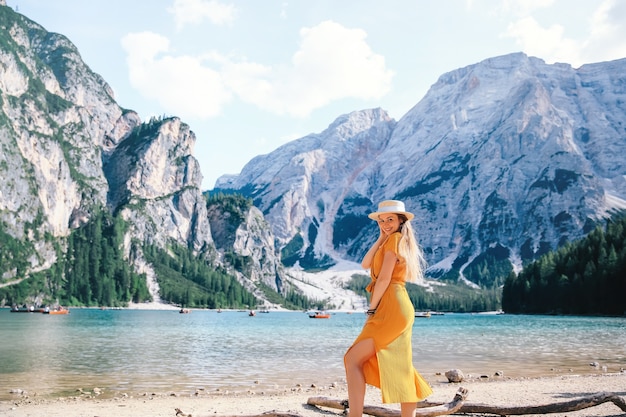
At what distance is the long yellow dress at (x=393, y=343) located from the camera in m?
9.11

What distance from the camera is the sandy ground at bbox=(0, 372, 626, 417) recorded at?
53.9 ft

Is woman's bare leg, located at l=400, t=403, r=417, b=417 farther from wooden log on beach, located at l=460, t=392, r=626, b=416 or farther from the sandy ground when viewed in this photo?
the sandy ground

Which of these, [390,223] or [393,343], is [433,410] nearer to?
[393,343]

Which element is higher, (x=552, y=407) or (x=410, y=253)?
(x=410, y=253)

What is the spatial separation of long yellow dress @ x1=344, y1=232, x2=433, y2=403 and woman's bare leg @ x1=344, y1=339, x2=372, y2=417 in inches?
3.9

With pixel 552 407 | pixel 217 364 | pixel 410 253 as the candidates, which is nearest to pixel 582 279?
pixel 217 364

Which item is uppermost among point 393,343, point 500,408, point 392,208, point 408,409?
point 392,208

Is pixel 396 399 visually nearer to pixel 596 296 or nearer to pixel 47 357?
pixel 47 357

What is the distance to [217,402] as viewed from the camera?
1945 cm

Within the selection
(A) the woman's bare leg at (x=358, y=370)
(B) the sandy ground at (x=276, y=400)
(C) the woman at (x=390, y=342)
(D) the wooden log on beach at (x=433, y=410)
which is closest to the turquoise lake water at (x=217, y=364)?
(B) the sandy ground at (x=276, y=400)

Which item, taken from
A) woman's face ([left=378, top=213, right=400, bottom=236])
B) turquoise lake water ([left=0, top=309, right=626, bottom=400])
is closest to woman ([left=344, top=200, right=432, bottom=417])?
woman's face ([left=378, top=213, right=400, bottom=236])

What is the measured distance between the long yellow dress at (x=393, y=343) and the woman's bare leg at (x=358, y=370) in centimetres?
10

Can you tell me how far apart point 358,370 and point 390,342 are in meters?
0.72

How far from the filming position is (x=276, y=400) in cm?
1973
